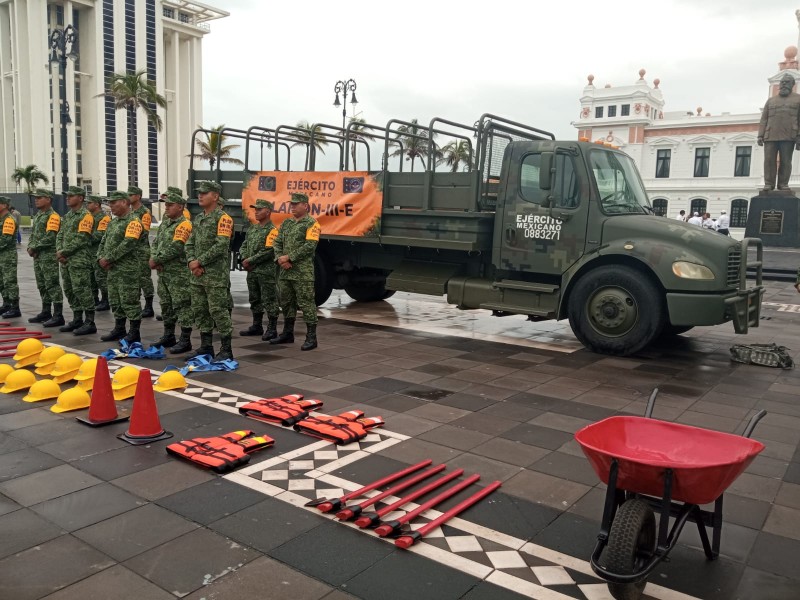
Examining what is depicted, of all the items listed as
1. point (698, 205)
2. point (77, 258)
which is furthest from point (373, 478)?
point (698, 205)

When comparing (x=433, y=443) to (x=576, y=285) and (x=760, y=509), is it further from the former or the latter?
(x=576, y=285)

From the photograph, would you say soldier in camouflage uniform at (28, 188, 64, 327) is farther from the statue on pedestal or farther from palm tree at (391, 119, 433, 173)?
the statue on pedestal

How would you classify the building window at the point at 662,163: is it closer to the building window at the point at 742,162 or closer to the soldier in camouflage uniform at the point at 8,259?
the building window at the point at 742,162

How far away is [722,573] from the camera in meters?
3.24

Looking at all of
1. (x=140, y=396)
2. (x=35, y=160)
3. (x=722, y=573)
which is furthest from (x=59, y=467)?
(x=35, y=160)

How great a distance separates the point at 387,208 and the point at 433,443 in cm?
552

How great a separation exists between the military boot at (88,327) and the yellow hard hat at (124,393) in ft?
11.2

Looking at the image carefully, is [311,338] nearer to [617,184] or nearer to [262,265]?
[262,265]

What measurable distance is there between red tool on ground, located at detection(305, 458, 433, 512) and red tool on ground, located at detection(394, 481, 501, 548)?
48cm

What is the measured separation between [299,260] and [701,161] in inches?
2015

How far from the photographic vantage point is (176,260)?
8.03 meters

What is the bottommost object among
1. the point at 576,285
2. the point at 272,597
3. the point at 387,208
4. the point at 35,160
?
the point at 272,597

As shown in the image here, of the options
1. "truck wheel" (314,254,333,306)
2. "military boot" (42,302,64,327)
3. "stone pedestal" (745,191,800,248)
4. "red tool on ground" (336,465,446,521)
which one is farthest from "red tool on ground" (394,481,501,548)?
"stone pedestal" (745,191,800,248)

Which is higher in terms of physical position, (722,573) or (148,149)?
(148,149)
